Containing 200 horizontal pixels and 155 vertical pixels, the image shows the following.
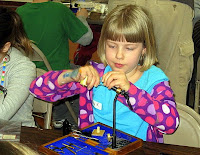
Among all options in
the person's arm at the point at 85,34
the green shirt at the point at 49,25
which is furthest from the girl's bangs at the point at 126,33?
the person's arm at the point at 85,34

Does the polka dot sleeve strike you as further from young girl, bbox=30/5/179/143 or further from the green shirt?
the green shirt

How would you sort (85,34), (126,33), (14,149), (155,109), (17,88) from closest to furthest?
(14,149) < (155,109) < (126,33) < (17,88) < (85,34)

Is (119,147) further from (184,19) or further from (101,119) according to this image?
(184,19)

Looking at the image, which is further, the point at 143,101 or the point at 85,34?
the point at 85,34

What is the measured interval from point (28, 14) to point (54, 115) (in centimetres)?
94

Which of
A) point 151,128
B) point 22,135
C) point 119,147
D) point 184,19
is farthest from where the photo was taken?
point 184,19

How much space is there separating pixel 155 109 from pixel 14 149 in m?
0.57

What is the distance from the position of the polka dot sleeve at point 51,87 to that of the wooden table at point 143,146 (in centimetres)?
34

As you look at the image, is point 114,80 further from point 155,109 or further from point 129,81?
point 155,109

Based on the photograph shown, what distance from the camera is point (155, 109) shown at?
1.52 meters

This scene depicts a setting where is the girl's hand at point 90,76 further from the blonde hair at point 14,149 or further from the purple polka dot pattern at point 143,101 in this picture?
the blonde hair at point 14,149

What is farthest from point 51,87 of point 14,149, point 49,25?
point 49,25

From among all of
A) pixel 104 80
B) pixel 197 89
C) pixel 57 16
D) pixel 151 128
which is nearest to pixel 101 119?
pixel 151 128

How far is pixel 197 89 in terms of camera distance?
3.31 m
